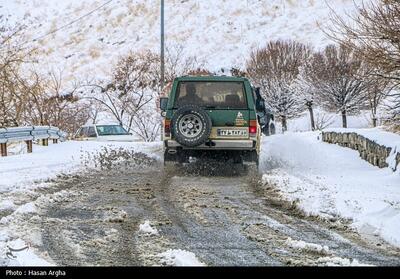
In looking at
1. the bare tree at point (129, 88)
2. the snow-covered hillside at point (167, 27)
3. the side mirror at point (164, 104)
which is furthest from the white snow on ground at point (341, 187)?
the snow-covered hillside at point (167, 27)

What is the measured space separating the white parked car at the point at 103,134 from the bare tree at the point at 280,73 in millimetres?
14798

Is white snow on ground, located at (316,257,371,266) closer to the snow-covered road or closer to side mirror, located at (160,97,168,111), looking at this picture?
the snow-covered road

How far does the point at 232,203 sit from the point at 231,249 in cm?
257

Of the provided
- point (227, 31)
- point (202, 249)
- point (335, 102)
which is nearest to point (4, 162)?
point (202, 249)

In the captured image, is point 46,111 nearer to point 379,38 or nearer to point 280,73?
point 280,73

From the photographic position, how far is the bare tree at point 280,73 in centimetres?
3741

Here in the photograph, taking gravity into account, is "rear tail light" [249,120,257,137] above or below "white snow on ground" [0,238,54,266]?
above

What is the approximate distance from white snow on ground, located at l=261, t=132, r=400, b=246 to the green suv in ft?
2.78

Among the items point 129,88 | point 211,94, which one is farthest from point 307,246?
point 129,88

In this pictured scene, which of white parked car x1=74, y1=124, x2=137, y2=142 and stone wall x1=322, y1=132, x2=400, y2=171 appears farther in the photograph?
white parked car x1=74, y1=124, x2=137, y2=142

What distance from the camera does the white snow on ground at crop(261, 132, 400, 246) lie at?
6.07m

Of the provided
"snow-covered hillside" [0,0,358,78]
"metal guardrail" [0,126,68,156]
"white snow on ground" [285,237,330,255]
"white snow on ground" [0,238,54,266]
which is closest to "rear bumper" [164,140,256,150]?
"metal guardrail" [0,126,68,156]

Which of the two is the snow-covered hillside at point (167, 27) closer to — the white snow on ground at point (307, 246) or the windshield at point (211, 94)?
the windshield at point (211, 94)

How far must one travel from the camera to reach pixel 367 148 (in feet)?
40.9
